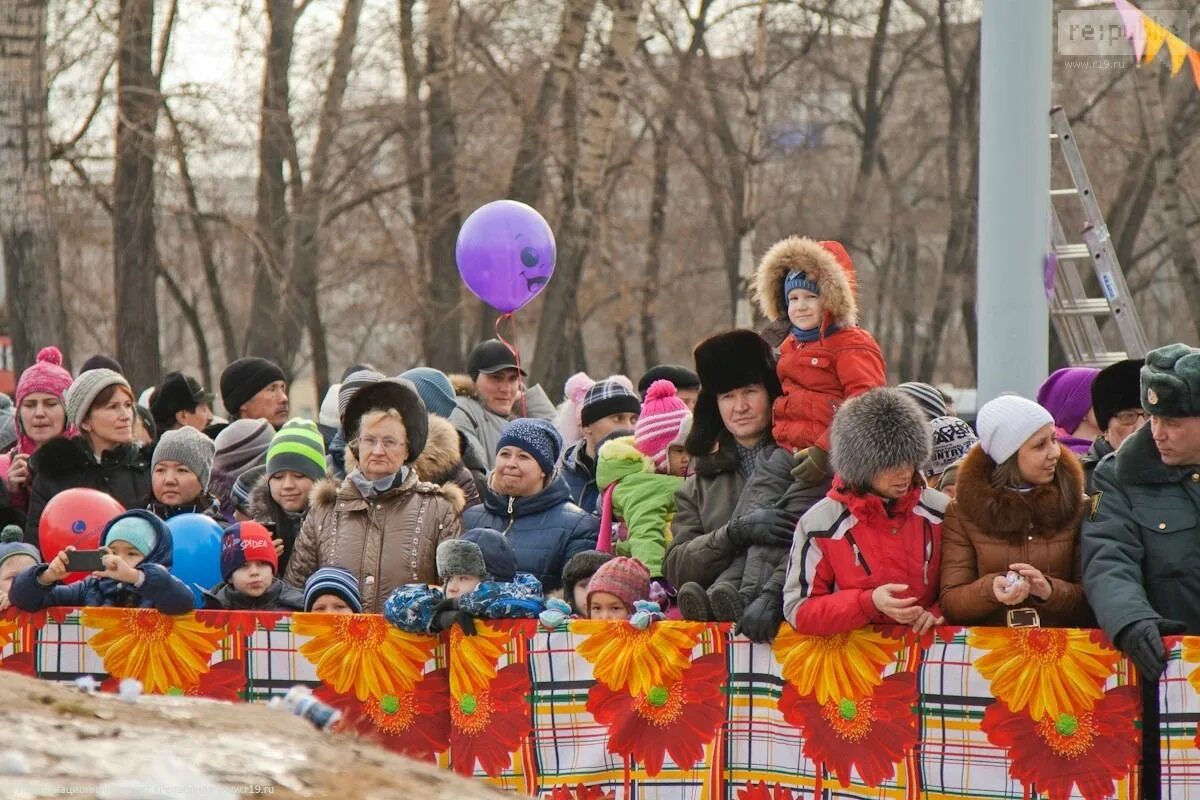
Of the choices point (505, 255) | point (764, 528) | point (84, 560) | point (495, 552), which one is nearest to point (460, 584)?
point (495, 552)

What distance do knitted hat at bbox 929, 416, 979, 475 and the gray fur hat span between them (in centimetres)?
105

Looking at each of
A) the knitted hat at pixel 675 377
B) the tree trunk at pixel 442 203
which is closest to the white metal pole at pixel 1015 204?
the knitted hat at pixel 675 377

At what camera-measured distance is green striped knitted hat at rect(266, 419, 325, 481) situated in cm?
757

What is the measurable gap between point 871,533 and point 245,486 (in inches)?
143

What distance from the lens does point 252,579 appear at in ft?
21.9

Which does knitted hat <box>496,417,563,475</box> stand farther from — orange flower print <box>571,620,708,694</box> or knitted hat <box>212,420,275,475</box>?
knitted hat <box>212,420,275,475</box>

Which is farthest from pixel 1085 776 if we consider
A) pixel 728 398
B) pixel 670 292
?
pixel 670 292

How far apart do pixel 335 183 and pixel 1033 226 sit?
1576 cm

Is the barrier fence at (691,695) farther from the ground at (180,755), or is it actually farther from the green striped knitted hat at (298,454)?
the ground at (180,755)

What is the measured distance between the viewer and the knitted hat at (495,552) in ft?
20.9

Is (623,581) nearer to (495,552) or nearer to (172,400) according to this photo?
(495,552)

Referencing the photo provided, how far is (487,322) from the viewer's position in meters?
25.6

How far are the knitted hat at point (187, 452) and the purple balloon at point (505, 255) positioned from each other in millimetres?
3121

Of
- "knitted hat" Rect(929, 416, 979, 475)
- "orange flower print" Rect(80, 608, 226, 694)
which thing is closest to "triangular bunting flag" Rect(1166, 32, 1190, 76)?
"knitted hat" Rect(929, 416, 979, 475)
